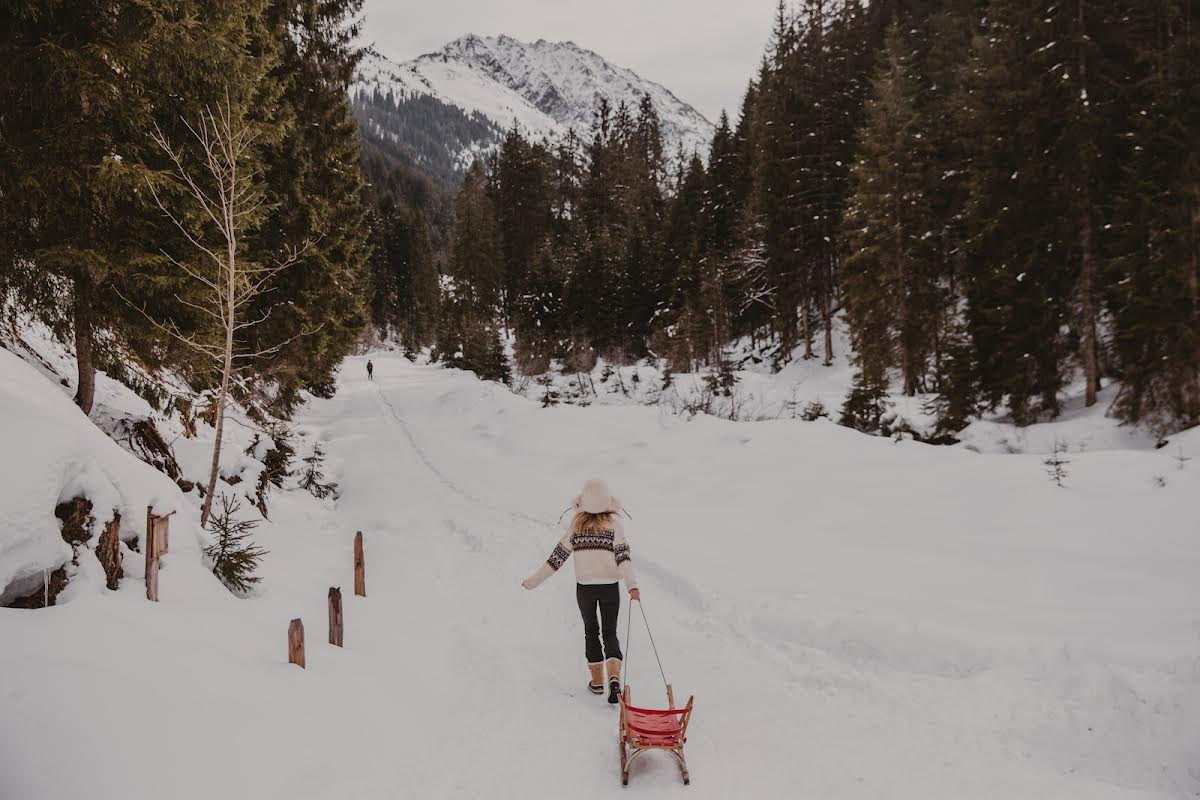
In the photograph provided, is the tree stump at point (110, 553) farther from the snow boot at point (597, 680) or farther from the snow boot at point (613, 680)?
the snow boot at point (613, 680)

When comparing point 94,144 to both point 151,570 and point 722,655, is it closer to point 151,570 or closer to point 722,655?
point 151,570

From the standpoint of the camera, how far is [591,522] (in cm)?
624

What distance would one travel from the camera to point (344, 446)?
73.7ft

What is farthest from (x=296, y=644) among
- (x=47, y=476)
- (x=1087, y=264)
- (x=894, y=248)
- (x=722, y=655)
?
(x=894, y=248)

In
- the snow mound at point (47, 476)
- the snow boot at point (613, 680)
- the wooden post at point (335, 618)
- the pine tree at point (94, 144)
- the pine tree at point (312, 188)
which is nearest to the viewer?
the snow mound at point (47, 476)

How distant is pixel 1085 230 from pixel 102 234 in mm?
21391

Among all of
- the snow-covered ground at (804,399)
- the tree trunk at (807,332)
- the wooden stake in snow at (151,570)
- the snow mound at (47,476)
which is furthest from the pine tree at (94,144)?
the tree trunk at (807,332)

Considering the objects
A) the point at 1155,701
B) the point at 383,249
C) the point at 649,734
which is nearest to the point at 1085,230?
the point at 1155,701

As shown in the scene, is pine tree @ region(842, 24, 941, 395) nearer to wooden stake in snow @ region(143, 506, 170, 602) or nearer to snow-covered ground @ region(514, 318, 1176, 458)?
snow-covered ground @ region(514, 318, 1176, 458)

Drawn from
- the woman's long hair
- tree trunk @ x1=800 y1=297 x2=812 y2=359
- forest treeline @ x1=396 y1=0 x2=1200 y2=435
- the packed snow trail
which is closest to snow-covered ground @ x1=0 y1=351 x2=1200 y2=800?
the packed snow trail

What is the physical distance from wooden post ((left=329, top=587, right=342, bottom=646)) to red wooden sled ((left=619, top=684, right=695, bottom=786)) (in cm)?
385

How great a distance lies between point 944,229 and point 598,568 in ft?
76.2

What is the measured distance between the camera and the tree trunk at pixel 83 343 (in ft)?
28.8

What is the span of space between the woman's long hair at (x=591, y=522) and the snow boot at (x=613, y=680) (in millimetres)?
1311
